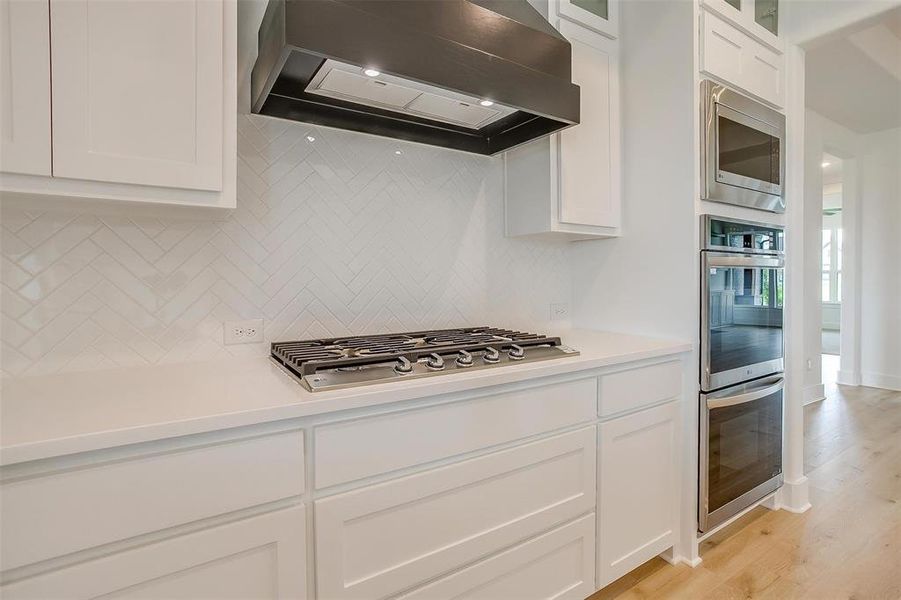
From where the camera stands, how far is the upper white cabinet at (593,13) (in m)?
1.99

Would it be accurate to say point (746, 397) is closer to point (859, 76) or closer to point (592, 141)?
point (592, 141)

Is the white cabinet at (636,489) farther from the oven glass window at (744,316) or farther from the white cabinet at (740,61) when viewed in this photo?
the white cabinet at (740,61)

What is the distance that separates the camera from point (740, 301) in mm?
2121

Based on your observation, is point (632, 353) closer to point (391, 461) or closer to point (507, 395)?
point (507, 395)

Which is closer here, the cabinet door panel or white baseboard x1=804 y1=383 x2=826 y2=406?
the cabinet door panel

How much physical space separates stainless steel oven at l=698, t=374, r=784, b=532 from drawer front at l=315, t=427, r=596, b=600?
2.35 feet

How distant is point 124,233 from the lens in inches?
56.9

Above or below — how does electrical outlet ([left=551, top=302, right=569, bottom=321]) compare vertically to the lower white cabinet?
above

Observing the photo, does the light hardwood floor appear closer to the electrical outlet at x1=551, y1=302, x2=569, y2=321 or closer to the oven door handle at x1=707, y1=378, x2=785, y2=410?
the oven door handle at x1=707, y1=378, x2=785, y2=410

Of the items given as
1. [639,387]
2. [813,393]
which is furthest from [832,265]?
[639,387]

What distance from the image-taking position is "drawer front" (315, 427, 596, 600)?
3.75ft

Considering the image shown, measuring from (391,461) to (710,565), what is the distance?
64.9 inches

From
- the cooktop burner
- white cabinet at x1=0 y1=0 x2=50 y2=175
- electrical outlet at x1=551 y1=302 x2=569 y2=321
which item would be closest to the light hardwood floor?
the cooktop burner

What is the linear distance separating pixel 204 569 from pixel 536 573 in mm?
1011
